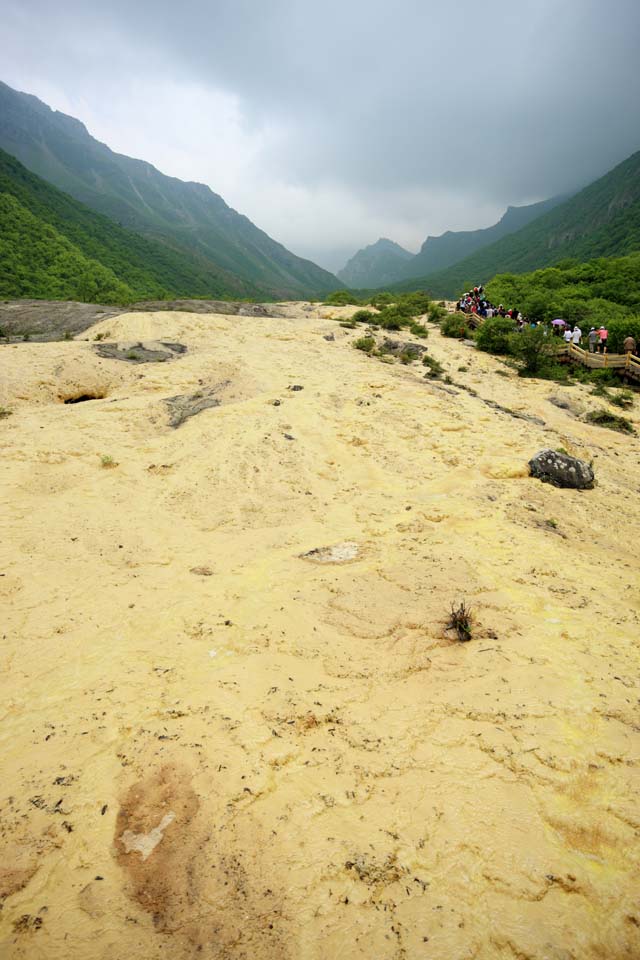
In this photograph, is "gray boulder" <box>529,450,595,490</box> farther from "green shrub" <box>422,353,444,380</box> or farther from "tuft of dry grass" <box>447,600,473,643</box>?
"green shrub" <box>422,353,444,380</box>

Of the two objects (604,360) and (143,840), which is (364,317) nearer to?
(604,360)

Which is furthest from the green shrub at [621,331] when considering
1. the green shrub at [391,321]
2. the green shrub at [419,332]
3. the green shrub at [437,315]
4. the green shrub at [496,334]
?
the green shrub at [437,315]

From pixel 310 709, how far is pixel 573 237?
107 metres

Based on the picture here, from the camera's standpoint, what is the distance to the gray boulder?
26.0 ft

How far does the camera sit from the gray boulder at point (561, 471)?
312 inches

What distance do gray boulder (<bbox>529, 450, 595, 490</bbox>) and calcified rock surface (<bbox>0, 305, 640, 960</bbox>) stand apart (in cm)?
29

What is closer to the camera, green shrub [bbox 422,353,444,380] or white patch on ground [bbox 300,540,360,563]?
white patch on ground [bbox 300,540,360,563]

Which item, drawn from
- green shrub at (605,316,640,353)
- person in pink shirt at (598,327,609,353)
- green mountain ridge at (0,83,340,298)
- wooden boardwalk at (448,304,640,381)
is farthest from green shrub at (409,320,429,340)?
green mountain ridge at (0,83,340,298)

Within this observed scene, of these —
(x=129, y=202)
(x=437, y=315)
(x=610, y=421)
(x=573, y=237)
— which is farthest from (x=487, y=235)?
(x=610, y=421)

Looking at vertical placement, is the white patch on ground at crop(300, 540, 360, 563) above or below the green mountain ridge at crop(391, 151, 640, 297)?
below

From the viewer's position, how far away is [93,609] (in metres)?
4.61

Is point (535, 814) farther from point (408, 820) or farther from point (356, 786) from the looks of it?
point (356, 786)

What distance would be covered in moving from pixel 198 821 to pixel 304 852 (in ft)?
2.29

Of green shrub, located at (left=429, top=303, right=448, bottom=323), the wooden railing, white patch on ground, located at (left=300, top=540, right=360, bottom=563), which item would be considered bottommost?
white patch on ground, located at (left=300, top=540, right=360, bottom=563)
